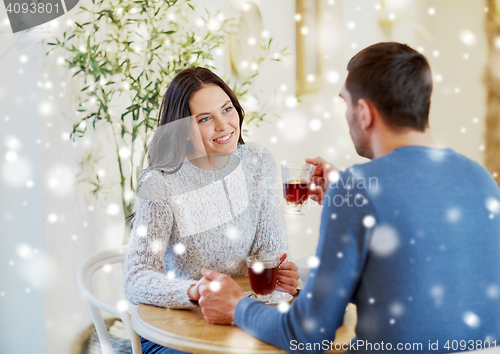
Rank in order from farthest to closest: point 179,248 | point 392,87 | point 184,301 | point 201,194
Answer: point 201,194
point 179,248
point 184,301
point 392,87

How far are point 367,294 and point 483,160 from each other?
171 cm

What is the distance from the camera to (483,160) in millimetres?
2236

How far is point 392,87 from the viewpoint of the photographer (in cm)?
90

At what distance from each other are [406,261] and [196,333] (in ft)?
1.54

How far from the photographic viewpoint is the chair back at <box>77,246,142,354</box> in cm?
129

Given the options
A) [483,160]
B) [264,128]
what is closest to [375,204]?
[483,160]

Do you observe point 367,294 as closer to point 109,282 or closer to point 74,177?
point 74,177

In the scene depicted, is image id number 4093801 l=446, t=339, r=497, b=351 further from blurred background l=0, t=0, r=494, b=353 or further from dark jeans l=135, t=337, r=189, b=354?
blurred background l=0, t=0, r=494, b=353

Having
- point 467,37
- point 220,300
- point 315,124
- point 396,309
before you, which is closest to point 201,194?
point 220,300

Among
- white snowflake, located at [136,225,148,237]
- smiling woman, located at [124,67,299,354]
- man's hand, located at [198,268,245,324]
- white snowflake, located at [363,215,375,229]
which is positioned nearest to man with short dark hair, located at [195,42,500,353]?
white snowflake, located at [363,215,375,229]

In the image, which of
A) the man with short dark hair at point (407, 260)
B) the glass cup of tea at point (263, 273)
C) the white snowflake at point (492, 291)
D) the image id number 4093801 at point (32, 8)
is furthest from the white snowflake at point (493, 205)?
the image id number 4093801 at point (32, 8)

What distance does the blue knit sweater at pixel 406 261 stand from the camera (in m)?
0.80

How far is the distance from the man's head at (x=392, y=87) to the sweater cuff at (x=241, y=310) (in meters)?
0.45

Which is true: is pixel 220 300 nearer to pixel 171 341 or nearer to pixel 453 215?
pixel 171 341
